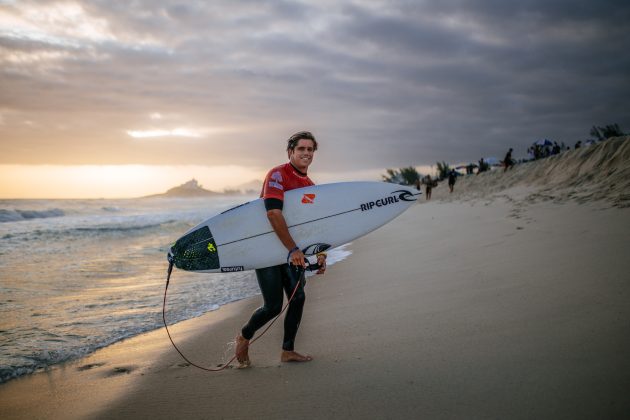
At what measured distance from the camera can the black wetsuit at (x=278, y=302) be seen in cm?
242

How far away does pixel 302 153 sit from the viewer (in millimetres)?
2535

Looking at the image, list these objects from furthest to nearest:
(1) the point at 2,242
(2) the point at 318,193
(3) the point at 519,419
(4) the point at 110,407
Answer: (1) the point at 2,242 < (2) the point at 318,193 < (4) the point at 110,407 < (3) the point at 519,419

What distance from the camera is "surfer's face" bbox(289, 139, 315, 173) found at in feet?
8.30

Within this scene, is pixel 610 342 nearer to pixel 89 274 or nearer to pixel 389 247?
pixel 389 247

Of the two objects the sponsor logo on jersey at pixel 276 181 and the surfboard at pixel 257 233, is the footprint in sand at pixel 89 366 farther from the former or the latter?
the sponsor logo on jersey at pixel 276 181

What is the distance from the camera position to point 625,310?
87.7 inches

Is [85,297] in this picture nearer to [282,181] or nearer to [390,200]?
[282,181]

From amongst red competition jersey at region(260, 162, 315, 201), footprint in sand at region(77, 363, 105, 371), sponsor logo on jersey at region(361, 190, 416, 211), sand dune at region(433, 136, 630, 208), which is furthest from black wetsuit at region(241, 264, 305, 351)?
sand dune at region(433, 136, 630, 208)

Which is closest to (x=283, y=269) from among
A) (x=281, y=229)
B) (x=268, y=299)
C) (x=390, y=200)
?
(x=268, y=299)

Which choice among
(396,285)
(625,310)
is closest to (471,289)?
(396,285)

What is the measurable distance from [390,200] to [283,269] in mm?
1427

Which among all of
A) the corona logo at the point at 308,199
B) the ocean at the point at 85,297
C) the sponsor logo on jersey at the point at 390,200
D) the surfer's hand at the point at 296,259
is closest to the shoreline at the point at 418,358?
the ocean at the point at 85,297

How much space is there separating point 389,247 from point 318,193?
397 cm

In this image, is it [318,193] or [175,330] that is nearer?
[318,193]
